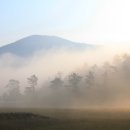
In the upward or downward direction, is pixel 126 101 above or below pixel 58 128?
above

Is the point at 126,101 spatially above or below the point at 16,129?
above

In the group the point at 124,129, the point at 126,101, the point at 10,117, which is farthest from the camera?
the point at 126,101

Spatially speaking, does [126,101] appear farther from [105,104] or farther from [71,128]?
[71,128]

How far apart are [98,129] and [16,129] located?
47.8 ft

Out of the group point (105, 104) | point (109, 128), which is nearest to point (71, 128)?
point (109, 128)

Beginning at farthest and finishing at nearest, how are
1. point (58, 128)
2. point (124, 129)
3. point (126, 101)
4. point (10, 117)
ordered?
point (126, 101) → point (10, 117) → point (58, 128) → point (124, 129)

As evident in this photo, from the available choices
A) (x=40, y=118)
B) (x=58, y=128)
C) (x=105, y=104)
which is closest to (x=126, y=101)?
(x=105, y=104)

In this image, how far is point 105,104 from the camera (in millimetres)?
199750

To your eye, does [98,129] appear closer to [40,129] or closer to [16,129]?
[40,129]

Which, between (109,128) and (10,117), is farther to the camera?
(10,117)

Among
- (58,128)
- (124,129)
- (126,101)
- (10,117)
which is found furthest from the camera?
(126,101)

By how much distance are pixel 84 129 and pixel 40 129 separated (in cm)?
774

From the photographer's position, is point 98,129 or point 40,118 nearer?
point 98,129

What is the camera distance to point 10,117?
79938 mm
